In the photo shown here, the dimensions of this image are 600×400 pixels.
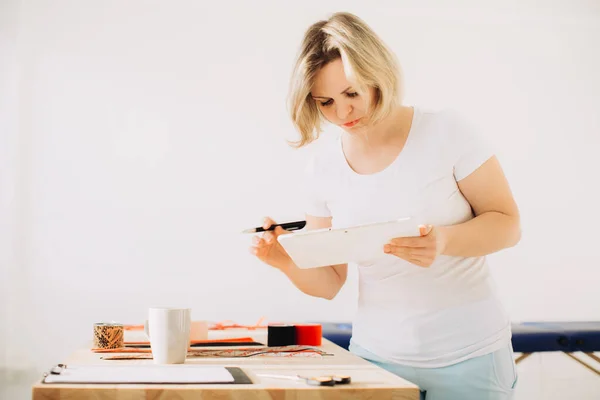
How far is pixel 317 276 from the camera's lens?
63.7 inches

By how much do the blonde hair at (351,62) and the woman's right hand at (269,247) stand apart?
283 mm

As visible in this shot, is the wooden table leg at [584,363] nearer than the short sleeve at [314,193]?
No

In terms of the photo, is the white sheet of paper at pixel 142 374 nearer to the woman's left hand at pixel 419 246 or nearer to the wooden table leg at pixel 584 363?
the woman's left hand at pixel 419 246

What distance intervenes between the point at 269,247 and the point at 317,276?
0.66ft

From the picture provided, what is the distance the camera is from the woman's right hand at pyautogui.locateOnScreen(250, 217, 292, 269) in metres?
1.46

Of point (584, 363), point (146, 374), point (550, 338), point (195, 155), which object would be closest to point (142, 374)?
point (146, 374)

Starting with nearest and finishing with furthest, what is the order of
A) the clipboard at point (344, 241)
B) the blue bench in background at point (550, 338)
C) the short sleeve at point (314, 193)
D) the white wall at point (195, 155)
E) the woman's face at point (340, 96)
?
the clipboard at point (344, 241), the woman's face at point (340, 96), the short sleeve at point (314, 193), the blue bench in background at point (550, 338), the white wall at point (195, 155)

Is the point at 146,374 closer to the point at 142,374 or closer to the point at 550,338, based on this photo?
the point at 142,374

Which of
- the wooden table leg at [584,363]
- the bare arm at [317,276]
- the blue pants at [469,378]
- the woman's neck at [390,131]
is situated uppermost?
the woman's neck at [390,131]

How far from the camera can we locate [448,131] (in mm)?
1492

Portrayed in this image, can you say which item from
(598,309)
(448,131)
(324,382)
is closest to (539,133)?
(598,309)

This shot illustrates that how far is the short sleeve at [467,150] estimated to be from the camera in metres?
1.46

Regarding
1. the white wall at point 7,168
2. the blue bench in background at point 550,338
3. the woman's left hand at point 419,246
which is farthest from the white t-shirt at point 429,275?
the white wall at point 7,168

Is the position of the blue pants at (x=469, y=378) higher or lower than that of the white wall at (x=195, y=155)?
lower
